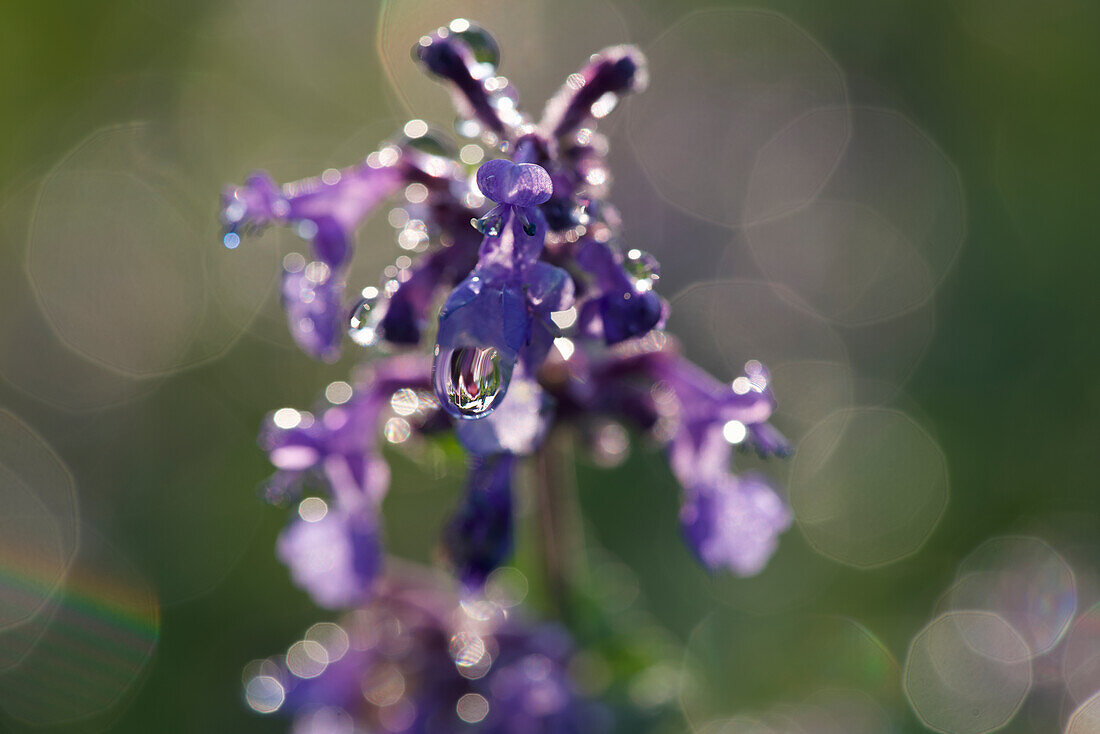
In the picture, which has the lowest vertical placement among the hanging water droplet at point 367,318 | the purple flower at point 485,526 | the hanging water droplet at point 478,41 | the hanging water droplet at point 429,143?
the purple flower at point 485,526

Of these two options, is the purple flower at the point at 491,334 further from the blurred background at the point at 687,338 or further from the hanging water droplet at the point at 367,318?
the blurred background at the point at 687,338

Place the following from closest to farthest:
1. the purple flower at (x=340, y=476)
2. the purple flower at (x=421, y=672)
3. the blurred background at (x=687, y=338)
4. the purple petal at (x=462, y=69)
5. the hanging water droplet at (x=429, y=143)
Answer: the purple petal at (x=462, y=69) < the hanging water droplet at (x=429, y=143) < the purple flower at (x=340, y=476) < the purple flower at (x=421, y=672) < the blurred background at (x=687, y=338)

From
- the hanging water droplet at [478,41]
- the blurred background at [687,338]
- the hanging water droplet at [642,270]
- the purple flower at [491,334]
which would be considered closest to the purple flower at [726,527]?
the purple flower at [491,334]

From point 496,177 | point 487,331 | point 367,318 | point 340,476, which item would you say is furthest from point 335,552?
point 496,177

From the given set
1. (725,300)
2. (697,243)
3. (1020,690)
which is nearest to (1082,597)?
(1020,690)

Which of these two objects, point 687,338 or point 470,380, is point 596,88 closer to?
point 470,380

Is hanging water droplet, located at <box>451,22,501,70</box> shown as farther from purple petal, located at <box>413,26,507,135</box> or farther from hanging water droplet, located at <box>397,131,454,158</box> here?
hanging water droplet, located at <box>397,131,454,158</box>

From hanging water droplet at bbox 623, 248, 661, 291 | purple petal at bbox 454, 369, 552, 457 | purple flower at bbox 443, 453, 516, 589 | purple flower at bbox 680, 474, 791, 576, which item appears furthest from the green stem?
hanging water droplet at bbox 623, 248, 661, 291
